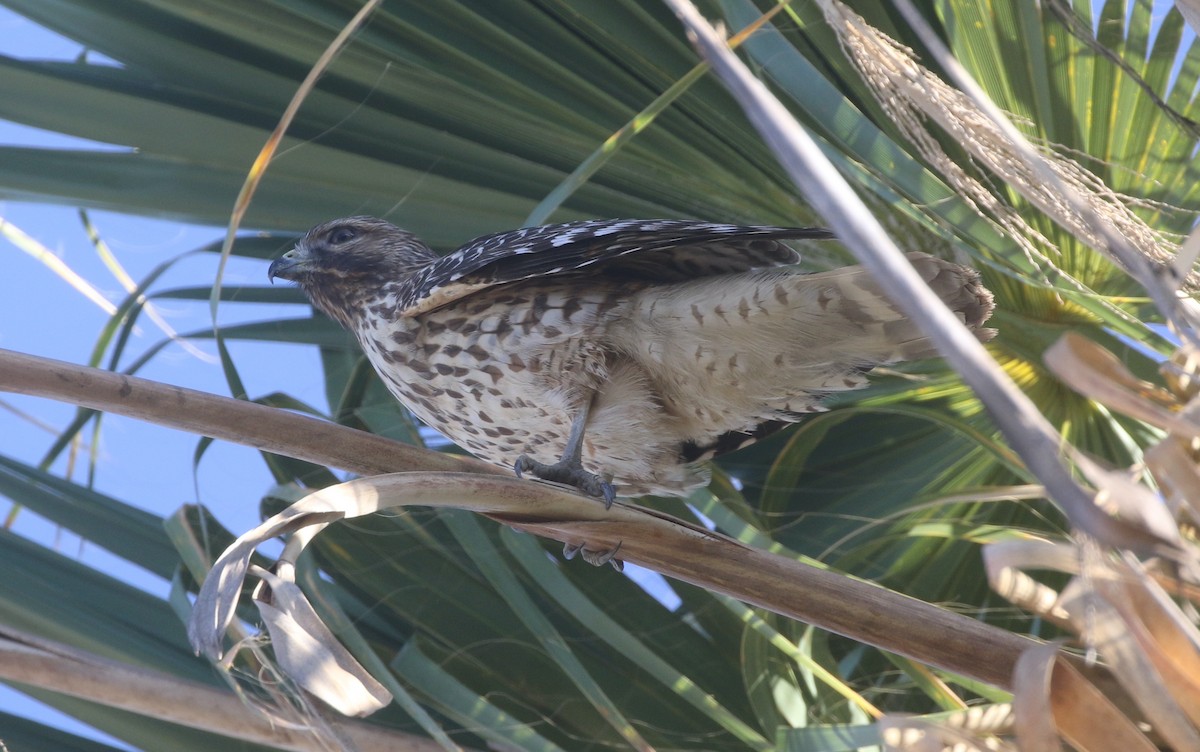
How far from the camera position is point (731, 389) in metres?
2.55

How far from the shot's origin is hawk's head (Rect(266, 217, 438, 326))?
9.81 ft

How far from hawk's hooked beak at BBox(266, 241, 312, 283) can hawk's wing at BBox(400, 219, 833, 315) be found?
414 millimetres

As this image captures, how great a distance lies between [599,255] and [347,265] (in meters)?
0.90

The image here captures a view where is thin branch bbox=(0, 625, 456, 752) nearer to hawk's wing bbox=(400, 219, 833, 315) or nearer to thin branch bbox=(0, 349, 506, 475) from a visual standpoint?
thin branch bbox=(0, 349, 506, 475)

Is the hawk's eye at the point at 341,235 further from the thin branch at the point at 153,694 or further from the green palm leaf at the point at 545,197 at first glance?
the thin branch at the point at 153,694

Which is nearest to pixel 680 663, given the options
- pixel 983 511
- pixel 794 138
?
pixel 983 511

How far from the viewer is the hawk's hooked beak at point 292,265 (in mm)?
3000

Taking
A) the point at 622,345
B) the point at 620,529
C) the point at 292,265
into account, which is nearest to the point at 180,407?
the point at 620,529

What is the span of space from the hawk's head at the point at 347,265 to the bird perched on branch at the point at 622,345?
0.28ft

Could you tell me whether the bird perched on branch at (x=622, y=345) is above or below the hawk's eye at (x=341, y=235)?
below

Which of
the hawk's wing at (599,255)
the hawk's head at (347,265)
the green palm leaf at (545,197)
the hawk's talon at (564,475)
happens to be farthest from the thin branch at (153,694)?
the hawk's head at (347,265)

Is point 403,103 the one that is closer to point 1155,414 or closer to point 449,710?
point 449,710

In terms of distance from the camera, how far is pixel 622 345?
8.52 feet

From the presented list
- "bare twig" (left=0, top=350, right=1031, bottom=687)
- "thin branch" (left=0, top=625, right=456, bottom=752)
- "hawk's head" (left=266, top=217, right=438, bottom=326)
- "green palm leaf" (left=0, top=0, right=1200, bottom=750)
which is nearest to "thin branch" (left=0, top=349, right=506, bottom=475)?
"bare twig" (left=0, top=350, right=1031, bottom=687)
